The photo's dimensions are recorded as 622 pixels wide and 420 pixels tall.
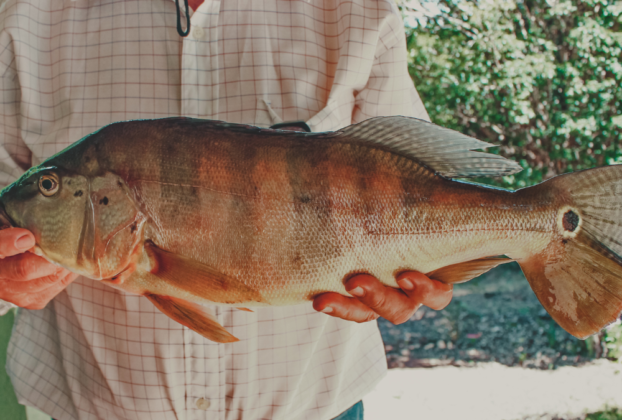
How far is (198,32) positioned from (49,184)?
2.95ft

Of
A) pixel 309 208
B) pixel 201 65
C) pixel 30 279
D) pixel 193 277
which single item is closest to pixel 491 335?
pixel 201 65

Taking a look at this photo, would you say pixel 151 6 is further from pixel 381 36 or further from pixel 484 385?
pixel 484 385

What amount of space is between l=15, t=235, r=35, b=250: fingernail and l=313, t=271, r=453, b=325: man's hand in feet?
2.56

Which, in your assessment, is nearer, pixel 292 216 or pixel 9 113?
pixel 292 216

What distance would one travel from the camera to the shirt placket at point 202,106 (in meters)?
1.84

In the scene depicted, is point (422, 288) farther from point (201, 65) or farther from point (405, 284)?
point (201, 65)

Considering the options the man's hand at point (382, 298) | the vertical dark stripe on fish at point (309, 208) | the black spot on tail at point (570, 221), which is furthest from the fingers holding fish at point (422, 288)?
the black spot on tail at point (570, 221)

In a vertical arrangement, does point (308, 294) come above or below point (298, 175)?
below

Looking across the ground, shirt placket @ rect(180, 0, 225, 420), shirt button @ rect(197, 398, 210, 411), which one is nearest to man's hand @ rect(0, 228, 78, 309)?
shirt placket @ rect(180, 0, 225, 420)

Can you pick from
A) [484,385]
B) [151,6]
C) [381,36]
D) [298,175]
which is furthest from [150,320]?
[484,385]

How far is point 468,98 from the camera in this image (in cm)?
723

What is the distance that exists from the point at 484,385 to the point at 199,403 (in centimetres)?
529

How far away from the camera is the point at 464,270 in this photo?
1.49 meters

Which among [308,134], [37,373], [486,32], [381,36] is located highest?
[486,32]
